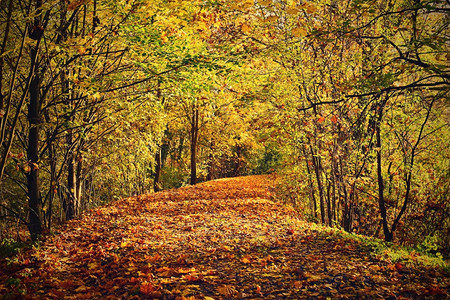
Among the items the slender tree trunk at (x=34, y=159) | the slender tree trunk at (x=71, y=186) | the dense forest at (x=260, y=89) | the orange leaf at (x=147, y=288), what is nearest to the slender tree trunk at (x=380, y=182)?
the dense forest at (x=260, y=89)

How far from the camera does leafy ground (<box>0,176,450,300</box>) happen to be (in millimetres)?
3916

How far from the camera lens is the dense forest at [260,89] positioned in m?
5.62

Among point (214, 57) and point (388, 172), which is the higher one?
point (214, 57)

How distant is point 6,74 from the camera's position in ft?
23.0

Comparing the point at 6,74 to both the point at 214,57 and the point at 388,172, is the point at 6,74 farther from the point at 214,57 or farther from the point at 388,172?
the point at 388,172

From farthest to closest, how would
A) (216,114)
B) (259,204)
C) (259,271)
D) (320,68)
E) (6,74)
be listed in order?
1. (216,114)
2. (259,204)
3. (320,68)
4. (6,74)
5. (259,271)

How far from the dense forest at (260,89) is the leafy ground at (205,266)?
165 cm

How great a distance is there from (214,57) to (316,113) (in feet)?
12.8

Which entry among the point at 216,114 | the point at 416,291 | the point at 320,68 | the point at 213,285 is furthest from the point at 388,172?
the point at 216,114

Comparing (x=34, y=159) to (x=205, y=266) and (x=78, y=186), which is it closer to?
(x=78, y=186)

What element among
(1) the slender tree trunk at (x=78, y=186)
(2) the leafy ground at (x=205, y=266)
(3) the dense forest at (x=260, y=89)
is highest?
(3) the dense forest at (x=260, y=89)

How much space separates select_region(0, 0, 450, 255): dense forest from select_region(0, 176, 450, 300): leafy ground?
64.9 inches

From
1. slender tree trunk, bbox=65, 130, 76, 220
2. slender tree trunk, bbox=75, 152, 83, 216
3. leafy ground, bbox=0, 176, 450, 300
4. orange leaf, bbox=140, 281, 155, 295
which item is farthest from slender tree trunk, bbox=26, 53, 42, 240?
orange leaf, bbox=140, 281, 155, 295

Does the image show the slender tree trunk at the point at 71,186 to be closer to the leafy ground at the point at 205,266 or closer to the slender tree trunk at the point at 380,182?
the leafy ground at the point at 205,266
